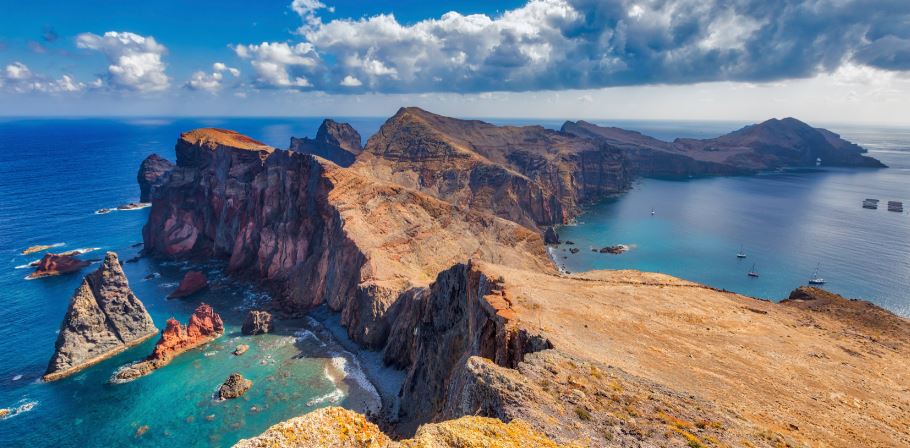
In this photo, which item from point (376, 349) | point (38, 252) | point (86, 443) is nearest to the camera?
point (86, 443)

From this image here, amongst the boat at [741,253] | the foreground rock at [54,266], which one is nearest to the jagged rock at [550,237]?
the boat at [741,253]

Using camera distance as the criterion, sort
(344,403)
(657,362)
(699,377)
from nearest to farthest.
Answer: (699,377)
(657,362)
(344,403)

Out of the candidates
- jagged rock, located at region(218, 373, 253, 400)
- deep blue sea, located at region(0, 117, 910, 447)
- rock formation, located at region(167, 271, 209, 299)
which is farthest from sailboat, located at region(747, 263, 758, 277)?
rock formation, located at region(167, 271, 209, 299)

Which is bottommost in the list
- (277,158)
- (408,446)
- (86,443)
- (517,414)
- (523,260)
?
(86,443)

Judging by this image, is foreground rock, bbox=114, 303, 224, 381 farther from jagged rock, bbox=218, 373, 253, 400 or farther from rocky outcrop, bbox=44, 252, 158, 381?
jagged rock, bbox=218, 373, 253, 400

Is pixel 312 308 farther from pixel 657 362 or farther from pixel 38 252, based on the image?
pixel 38 252

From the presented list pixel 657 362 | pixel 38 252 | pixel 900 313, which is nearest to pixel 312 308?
pixel 657 362
